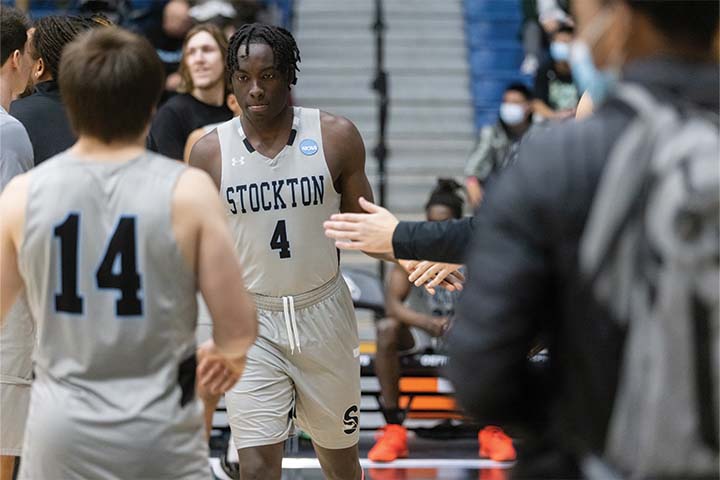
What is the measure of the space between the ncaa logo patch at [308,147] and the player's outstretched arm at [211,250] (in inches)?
68.3

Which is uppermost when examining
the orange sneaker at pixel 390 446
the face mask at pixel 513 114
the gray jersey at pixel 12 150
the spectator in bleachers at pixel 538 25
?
the spectator in bleachers at pixel 538 25

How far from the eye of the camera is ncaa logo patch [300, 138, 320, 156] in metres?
4.47

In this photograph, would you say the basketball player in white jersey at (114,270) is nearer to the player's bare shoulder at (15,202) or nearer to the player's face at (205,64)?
the player's bare shoulder at (15,202)

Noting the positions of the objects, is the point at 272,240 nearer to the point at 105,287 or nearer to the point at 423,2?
the point at 105,287

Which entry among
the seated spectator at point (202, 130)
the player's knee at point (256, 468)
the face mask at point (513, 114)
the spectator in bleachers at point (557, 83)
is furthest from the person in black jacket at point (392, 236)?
the spectator in bleachers at point (557, 83)

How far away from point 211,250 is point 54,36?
205cm

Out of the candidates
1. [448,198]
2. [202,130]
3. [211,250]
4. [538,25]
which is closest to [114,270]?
[211,250]

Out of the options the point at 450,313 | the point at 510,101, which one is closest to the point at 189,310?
the point at 450,313

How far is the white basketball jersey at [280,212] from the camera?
442 centimetres

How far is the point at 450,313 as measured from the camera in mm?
7133

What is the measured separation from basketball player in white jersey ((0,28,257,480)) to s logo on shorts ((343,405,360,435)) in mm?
1842

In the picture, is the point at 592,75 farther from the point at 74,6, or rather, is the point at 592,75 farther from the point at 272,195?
the point at 74,6

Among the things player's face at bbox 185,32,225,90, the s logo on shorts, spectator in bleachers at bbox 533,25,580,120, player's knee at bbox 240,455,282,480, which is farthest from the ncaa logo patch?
spectator in bleachers at bbox 533,25,580,120

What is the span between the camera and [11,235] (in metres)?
2.74
